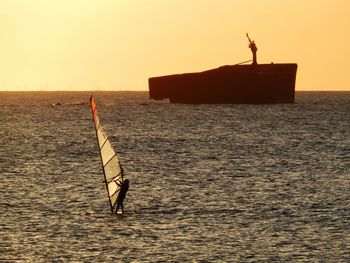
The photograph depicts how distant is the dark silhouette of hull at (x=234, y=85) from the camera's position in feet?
513

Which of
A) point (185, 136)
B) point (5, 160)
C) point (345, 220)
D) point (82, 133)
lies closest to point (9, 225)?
point (345, 220)

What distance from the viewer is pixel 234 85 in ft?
538

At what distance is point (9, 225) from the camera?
111 ft

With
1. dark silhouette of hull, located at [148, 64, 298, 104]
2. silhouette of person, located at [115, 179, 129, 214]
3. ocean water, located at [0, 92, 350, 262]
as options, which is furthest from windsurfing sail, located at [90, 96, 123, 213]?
dark silhouette of hull, located at [148, 64, 298, 104]

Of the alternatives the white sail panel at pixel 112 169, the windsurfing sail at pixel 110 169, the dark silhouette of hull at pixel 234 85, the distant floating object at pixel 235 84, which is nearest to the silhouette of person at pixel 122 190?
the windsurfing sail at pixel 110 169

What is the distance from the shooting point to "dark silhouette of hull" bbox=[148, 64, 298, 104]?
156 metres

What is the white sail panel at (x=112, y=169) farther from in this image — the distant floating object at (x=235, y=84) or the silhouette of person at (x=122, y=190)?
the distant floating object at (x=235, y=84)

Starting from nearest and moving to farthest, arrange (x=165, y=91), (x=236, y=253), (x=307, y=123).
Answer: (x=236, y=253), (x=307, y=123), (x=165, y=91)

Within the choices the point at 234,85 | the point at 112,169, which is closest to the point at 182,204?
the point at 112,169

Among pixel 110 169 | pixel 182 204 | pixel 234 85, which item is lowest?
pixel 182 204

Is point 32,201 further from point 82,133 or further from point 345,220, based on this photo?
point 82,133

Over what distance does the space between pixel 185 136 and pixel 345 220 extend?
195 feet

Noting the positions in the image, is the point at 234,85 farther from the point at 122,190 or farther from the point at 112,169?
the point at 122,190

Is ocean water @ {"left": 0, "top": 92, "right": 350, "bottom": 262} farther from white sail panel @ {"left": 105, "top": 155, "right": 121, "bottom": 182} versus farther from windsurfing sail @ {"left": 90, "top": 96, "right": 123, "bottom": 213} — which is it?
Result: white sail panel @ {"left": 105, "top": 155, "right": 121, "bottom": 182}
